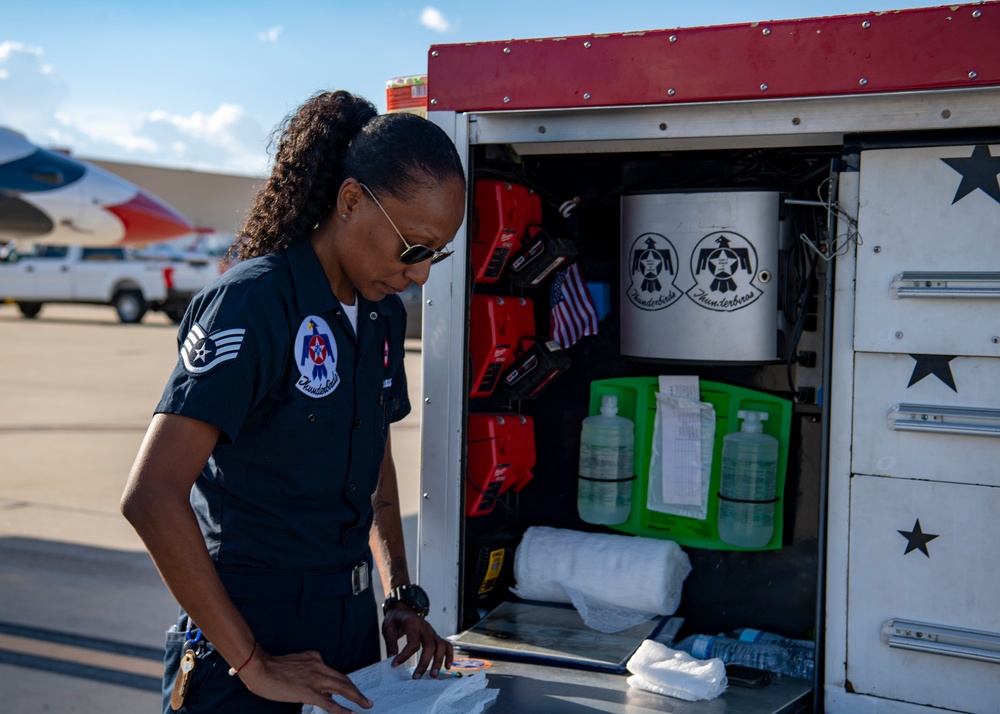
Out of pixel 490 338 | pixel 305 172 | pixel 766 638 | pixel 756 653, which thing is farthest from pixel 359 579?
pixel 766 638

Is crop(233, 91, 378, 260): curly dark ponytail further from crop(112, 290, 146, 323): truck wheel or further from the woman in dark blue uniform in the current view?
crop(112, 290, 146, 323): truck wheel

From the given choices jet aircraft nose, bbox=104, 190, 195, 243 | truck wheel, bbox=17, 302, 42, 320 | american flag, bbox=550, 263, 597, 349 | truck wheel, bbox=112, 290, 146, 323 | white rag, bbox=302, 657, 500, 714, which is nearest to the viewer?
white rag, bbox=302, 657, 500, 714

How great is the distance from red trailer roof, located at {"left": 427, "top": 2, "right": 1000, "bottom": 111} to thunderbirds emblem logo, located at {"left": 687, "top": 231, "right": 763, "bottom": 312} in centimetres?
54

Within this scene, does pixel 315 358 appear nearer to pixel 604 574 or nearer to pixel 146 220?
pixel 604 574

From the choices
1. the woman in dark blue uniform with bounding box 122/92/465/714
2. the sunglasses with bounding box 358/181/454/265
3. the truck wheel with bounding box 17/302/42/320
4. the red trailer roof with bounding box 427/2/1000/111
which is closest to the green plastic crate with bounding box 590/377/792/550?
the red trailer roof with bounding box 427/2/1000/111

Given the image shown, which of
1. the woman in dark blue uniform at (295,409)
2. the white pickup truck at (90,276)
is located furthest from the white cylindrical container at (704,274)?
the white pickup truck at (90,276)

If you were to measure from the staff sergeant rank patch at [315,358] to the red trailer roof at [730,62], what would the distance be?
96cm

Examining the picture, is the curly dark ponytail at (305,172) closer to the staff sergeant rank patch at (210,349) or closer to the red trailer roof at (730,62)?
the staff sergeant rank patch at (210,349)

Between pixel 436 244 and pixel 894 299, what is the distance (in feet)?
3.61

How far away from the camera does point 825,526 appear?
2.35m

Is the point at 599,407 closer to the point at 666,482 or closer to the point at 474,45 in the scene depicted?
the point at 666,482

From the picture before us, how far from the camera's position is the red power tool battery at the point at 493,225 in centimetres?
277

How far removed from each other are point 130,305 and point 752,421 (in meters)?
20.1

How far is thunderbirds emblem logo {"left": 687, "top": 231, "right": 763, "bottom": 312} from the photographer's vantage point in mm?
2711
